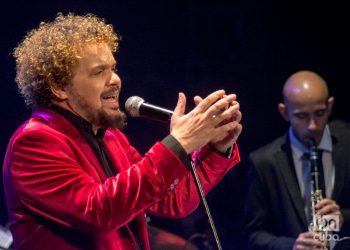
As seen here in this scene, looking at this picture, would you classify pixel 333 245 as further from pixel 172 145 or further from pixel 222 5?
pixel 172 145

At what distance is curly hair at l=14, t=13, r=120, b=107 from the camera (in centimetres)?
228

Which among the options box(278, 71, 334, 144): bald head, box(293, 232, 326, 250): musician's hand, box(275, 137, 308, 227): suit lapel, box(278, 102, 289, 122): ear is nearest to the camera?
box(293, 232, 326, 250): musician's hand

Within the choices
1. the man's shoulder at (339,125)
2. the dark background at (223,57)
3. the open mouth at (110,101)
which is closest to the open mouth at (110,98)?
the open mouth at (110,101)

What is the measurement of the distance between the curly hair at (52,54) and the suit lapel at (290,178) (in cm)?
164

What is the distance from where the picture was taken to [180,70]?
388cm

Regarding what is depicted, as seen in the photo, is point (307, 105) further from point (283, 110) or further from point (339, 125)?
point (339, 125)

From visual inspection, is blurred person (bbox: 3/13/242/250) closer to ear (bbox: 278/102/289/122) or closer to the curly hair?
the curly hair

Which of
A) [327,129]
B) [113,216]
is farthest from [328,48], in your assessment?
[113,216]

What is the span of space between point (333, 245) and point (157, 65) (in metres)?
1.38

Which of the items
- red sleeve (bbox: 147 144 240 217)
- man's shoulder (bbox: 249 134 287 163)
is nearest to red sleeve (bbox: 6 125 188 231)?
red sleeve (bbox: 147 144 240 217)

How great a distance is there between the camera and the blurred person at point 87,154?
199 centimetres

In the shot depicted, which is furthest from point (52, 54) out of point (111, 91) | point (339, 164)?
point (339, 164)

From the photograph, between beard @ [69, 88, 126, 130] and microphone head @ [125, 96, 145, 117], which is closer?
microphone head @ [125, 96, 145, 117]

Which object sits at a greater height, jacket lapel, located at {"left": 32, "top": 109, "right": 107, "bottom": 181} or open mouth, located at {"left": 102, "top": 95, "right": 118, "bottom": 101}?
open mouth, located at {"left": 102, "top": 95, "right": 118, "bottom": 101}
